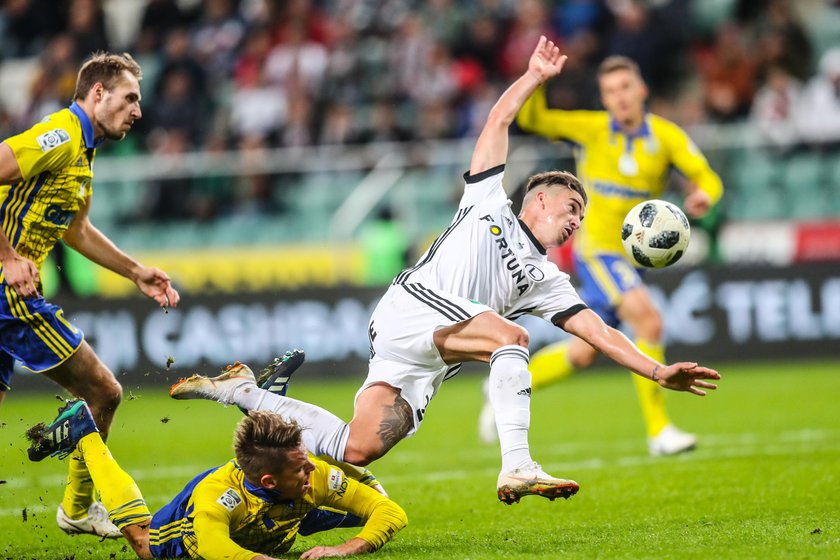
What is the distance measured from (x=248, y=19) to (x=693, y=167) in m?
10.7

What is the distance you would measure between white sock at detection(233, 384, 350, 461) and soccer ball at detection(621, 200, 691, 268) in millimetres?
2107

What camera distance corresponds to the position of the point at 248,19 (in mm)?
18875

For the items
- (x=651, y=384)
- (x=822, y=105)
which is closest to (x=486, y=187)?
(x=651, y=384)

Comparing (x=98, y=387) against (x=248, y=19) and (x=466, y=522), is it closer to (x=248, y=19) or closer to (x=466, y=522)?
(x=466, y=522)

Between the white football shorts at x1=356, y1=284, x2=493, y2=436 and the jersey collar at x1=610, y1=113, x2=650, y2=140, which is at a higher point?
the jersey collar at x1=610, y1=113, x2=650, y2=140

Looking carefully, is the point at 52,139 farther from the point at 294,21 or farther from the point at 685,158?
the point at 294,21

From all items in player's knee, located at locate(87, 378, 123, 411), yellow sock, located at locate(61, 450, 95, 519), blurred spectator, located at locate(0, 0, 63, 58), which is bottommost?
yellow sock, located at locate(61, 450, 95, 519)

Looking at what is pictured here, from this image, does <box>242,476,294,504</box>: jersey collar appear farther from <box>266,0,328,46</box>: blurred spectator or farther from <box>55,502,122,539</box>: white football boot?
<box>266,0,328,46</box>: blurred spectator

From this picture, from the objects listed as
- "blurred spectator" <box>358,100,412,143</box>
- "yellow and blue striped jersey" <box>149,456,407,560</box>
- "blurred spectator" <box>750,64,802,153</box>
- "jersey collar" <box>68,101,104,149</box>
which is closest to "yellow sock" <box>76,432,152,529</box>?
"yellow and blue striped jersey" <box>149,456,407,560</box>

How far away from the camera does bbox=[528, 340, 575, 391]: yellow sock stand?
979 cm

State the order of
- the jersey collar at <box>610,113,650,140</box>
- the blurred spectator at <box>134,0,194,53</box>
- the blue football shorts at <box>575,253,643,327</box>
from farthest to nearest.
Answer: the blurred spectator at <box>134,0,194,53</box>
the jersey collar at <box>610,113,650,140</box>
the blue football shorts at <box>575,253,643,327</box>

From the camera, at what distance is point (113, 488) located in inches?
233

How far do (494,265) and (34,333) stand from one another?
236 centimetres

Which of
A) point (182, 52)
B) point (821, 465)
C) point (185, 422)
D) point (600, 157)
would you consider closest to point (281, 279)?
point (185, 422)
